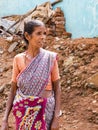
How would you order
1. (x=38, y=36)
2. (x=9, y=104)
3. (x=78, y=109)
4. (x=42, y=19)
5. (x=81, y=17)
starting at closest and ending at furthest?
(x=38, y=36) < (x=9, y=104) < (x=78, y=109) < (x=81, y=17) < (x=42, y=19)

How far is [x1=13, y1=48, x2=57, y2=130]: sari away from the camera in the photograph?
290 centimetres

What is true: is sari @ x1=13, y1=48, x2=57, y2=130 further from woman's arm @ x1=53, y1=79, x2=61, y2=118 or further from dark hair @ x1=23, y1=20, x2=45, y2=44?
dark hair @ x1=23, y1=20, x2=45, y2=44


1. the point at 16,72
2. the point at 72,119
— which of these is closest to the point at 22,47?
the point at 72,119

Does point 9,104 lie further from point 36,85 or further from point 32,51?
point 32,51

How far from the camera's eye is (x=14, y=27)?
10.0 metres

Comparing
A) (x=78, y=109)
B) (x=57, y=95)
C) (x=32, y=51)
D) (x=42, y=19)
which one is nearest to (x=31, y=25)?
(x=32, y=51)

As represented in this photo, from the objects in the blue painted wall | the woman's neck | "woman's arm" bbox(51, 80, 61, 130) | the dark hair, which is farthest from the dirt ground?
the dark hair

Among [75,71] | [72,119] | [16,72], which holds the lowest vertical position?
[72,119]

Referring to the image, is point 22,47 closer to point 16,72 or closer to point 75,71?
point 75,71

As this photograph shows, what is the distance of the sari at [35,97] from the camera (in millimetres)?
2900

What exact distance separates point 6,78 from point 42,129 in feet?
14.9

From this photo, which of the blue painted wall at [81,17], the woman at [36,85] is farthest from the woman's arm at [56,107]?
the blue painted wall at [81,17]

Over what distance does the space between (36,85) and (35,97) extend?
9 centimetres

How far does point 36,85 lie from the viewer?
9.50 feet
